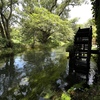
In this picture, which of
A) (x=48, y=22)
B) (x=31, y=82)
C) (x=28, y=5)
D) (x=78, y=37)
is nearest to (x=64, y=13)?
(x=28, y=5)

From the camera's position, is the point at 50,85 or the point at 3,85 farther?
the point at 3,85

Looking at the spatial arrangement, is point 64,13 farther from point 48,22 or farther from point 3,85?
point 3,85

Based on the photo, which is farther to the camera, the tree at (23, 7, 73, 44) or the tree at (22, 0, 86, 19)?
the tree at (22, 0, 86, 19)

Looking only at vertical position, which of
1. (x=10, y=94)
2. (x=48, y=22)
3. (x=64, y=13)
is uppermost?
(x=64, y=13)

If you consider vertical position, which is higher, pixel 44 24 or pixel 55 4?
pixel 55 4

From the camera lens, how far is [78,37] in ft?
29.2

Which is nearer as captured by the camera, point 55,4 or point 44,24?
point 44,24

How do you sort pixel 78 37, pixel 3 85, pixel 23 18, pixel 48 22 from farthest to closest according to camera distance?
pixel 23 18 < pixel 48 22 < pixel 78 37 < pixel 3 85

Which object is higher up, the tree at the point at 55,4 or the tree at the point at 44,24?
the tree at the point at 55,4

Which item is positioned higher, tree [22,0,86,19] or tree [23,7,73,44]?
tree [22,0,86,19]

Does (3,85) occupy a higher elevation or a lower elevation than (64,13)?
lower

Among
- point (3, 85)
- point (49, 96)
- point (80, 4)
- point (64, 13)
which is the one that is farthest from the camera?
point (64, 13)

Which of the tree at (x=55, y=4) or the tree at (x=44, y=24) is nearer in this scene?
the tree at (x=44, y=24)

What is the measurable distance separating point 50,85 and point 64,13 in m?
27.5
